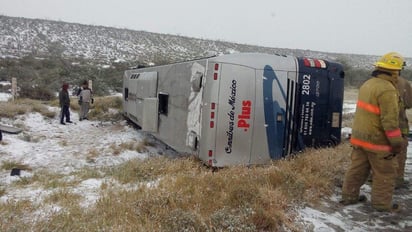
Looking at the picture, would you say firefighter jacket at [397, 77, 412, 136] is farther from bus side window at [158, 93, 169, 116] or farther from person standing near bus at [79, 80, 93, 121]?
person standing near bus at [79, 80, 93, 121]

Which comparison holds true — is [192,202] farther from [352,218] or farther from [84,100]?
[84,100]

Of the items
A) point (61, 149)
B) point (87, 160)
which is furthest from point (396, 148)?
point (61, 149)

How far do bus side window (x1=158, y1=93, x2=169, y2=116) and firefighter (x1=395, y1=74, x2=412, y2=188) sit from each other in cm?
521

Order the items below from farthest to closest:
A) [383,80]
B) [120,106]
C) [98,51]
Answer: [98,51] → [120,106] → [383,80]

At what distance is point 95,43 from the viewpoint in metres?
47.2

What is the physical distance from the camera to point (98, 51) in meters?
44.5

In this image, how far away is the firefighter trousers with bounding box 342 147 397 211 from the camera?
4.63 m

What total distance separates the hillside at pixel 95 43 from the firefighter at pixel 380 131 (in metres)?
34.3

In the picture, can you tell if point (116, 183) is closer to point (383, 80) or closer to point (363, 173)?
point (363, 173)

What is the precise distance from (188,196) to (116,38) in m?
49.1

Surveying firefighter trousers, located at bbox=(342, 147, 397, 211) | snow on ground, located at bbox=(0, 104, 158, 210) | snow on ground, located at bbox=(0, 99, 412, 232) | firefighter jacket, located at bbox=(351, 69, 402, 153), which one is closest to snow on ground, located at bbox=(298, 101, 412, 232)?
snow on ground, located at bbox=(0, 99, 412, 232)

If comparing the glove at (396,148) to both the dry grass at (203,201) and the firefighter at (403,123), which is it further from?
the firefighter at (403,123)

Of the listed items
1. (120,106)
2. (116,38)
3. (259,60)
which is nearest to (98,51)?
(116,38)

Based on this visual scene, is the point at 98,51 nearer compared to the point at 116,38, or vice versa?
the point at 98,51
